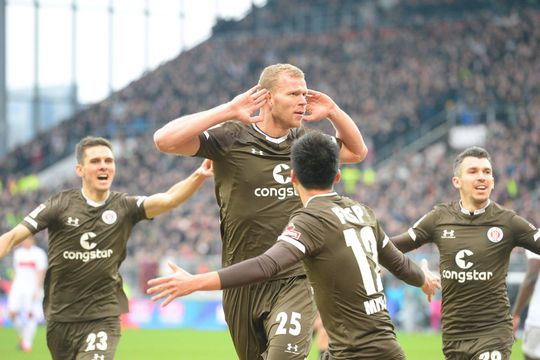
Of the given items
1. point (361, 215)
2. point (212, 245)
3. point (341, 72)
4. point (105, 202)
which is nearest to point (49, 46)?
point (341, 72)

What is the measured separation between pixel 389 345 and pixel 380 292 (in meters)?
0.36

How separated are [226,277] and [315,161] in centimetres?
98

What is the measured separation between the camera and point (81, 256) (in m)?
9.41

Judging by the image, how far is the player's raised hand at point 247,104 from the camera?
7.55 m

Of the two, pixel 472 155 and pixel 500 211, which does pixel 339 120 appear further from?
pixel 500 211

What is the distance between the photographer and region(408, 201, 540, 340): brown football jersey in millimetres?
8664

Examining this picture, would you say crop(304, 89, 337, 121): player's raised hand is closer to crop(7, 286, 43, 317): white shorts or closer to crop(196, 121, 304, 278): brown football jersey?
crop(196, 121, 304, 278): brown football jersey

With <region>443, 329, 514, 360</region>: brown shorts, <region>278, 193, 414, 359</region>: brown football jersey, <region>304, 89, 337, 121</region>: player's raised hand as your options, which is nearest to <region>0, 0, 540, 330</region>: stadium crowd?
<region>443, 329, 514, 360</region>: brown shorts

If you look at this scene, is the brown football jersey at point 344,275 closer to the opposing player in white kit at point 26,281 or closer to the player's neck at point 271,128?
the player's neck at point 271,128

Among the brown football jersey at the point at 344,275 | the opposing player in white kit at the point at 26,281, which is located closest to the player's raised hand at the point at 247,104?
the brown football jersey at the point at 344,275

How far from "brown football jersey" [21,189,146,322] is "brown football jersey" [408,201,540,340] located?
2.95 m

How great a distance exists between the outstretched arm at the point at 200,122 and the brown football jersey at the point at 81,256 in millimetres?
2192

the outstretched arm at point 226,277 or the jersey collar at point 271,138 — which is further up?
the jersey collar at point 271,138

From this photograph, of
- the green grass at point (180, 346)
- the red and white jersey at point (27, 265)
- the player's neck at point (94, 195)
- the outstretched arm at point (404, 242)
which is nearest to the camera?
the outstretched arm at point (404, 242)
